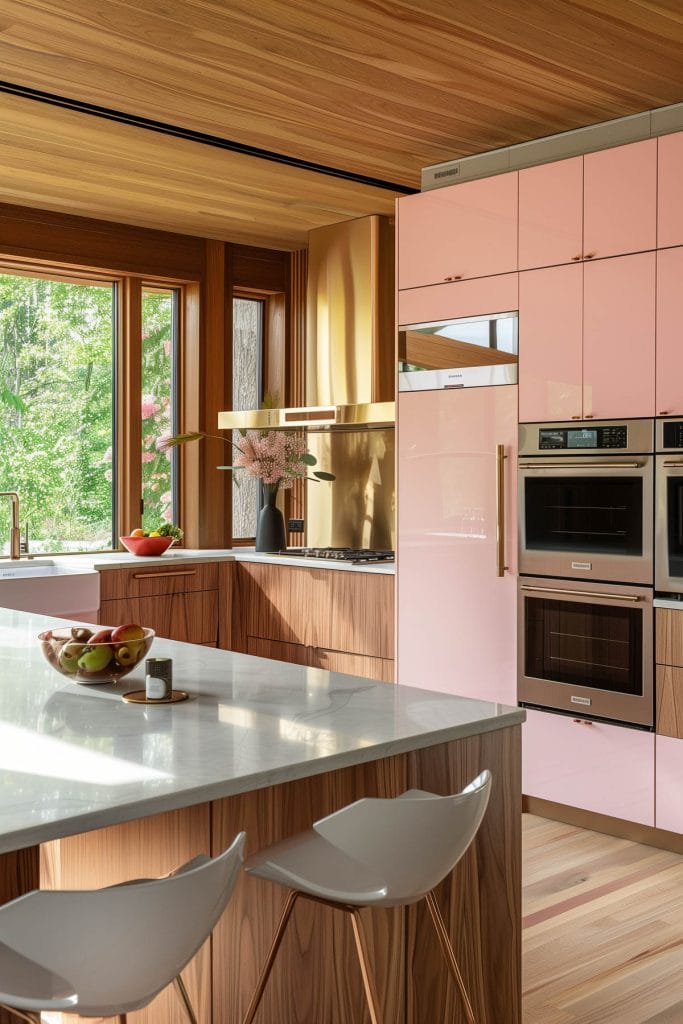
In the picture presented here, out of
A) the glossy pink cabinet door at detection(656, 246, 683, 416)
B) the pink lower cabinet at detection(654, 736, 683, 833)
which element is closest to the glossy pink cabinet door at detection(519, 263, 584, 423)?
the glossy pink cabinet door at detection(656, 246, 683, 416)

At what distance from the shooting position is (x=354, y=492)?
562 cm

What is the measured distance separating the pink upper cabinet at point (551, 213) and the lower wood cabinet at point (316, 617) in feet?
4.93

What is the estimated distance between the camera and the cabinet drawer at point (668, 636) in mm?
3602

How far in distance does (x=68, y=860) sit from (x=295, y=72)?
2.48 metres

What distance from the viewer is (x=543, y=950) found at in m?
2.93

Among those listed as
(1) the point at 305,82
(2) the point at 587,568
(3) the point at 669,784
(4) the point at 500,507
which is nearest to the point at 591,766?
(3) the point at 669,784

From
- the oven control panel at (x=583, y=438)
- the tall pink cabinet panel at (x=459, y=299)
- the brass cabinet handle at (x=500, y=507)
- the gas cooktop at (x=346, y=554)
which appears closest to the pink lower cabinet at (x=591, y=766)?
the brass cabinet handle at (x=500, y=507)

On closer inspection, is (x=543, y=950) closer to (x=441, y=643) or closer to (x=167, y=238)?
(x=441, y=643)

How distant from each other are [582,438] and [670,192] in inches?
34.1

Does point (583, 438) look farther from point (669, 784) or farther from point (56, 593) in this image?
point (56, 593)

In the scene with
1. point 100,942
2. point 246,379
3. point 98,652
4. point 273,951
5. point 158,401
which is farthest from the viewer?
point 246,379

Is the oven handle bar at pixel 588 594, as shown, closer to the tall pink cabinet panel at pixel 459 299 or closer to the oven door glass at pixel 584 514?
the oven door glass at pixel 584 514

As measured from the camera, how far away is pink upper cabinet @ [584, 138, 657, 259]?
364 centimetres

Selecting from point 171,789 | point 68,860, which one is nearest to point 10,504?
point 68,860
